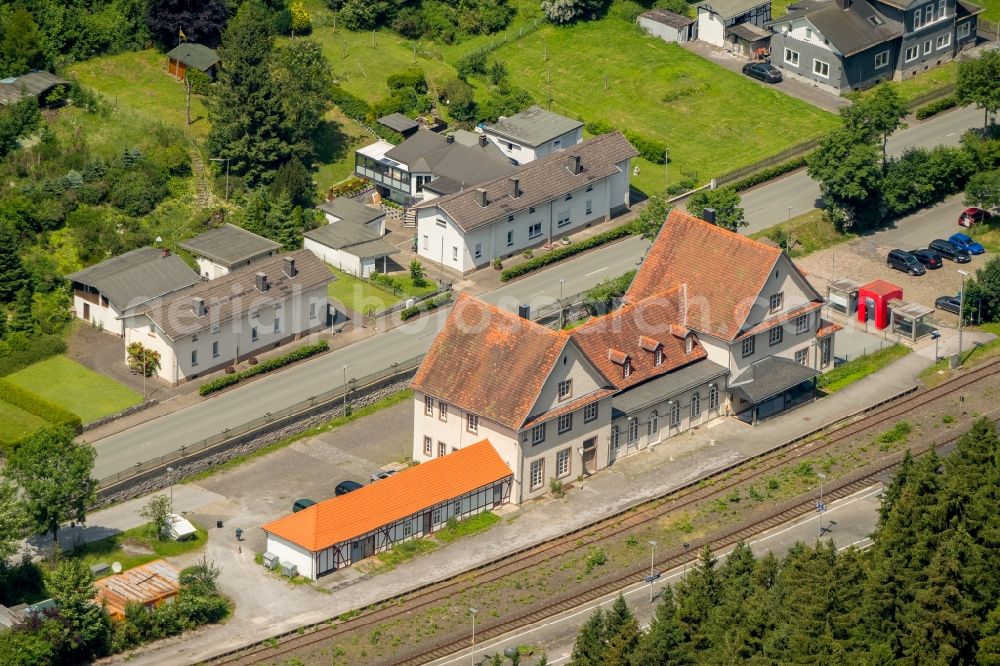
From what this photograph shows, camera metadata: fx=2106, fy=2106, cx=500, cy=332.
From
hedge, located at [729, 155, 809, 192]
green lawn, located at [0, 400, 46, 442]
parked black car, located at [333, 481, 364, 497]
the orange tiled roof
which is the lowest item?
green lawn, located at [0, 400, 46, 442]

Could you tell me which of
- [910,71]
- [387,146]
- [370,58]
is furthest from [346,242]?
[910,71]

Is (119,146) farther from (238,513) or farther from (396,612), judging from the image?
(396,612)

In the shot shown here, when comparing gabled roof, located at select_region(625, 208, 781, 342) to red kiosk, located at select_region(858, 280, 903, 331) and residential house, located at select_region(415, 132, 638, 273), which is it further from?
residential house, located at select_region(415, 132, 638, 273)

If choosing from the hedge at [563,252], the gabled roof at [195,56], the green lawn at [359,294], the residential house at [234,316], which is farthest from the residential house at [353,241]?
the gabled roof at [195,56]

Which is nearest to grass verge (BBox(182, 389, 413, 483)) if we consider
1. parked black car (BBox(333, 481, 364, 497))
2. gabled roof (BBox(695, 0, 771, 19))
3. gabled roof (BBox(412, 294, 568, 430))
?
parked black car (BBox(333, 481, 364, 497))

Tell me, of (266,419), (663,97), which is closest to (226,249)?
(266,419)

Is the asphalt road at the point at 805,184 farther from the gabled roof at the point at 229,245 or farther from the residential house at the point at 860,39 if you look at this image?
the gabled roof at the point at 229,245

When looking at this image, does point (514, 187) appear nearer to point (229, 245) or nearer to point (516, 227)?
point (516, 227)
